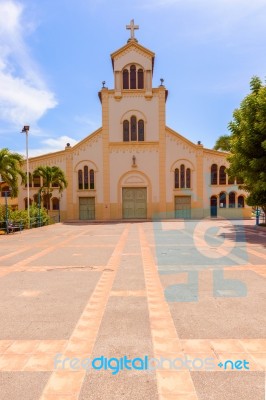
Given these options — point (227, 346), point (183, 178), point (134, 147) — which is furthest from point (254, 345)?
point (134, 147)

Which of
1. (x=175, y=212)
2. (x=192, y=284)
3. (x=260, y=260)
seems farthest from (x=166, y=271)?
(x=175, y=212)

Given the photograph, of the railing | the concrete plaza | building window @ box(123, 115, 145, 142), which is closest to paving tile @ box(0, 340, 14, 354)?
the concrete plaza

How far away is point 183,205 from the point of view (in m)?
36.6

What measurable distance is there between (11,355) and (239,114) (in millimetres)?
19335

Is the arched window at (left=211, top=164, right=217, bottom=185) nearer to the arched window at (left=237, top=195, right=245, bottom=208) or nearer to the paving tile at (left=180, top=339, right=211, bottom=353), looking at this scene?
the arched window at (left=237, top=195, right=245, bottom=208)

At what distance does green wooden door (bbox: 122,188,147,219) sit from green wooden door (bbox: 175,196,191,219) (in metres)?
3.60

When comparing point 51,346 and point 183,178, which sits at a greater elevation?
point 183,178

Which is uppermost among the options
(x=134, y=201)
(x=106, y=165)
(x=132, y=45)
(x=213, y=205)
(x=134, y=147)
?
(x=132, y=45)

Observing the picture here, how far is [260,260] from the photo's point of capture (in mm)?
10102

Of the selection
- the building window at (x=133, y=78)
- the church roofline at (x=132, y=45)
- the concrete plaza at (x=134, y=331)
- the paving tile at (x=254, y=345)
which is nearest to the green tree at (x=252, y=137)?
the concrete plaza at (x=134, y=331)

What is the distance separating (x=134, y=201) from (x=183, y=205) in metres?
5.54

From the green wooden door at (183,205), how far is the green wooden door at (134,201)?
3602 millimetres

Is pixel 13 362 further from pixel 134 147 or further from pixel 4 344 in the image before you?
pixel 134 147

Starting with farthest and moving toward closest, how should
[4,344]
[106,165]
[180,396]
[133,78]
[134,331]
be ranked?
1. [133,78]
2. [106,165]
3. [134,331]
4. [4,344]
5. [180,396]
